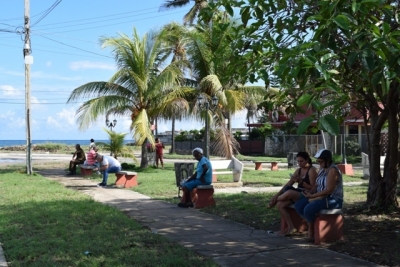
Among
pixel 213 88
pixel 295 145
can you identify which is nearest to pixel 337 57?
pixel 213 88

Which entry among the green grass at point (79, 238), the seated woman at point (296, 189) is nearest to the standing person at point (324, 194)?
the seated woman at point (296, 189)

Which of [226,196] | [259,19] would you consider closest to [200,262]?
[259,19]

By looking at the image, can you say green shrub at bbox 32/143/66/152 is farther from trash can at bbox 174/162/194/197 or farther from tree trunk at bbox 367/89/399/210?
tree trunk at bbox 367/89/399/210

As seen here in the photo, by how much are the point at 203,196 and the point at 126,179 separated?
517cm

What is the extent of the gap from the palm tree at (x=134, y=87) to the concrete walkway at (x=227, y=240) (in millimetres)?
10958

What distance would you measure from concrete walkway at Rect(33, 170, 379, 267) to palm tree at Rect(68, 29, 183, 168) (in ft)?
36.0

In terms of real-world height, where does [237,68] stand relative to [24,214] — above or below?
above

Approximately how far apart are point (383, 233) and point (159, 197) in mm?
6510

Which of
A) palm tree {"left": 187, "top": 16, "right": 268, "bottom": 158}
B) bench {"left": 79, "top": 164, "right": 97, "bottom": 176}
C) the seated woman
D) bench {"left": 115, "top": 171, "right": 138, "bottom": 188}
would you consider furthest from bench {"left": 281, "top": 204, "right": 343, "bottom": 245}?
palm tree {"left": 187, "top": 16, "right": 268, "bottom": 158}

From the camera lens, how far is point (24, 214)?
35.4ft

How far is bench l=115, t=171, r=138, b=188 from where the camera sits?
16469 mm

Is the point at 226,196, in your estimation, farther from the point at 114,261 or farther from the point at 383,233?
the point at 114,261

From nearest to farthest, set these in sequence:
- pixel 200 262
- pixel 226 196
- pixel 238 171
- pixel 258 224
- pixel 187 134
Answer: pixel 200 262 → pixel 258 224 → pixel 226 196 → pixel 238 171 → pixel 187 134

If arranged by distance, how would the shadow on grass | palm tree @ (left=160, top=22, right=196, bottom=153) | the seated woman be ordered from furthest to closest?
palm tree @ (left=160, top=22, right=196, bottom=153) → the seated woman → the shadow on grass
